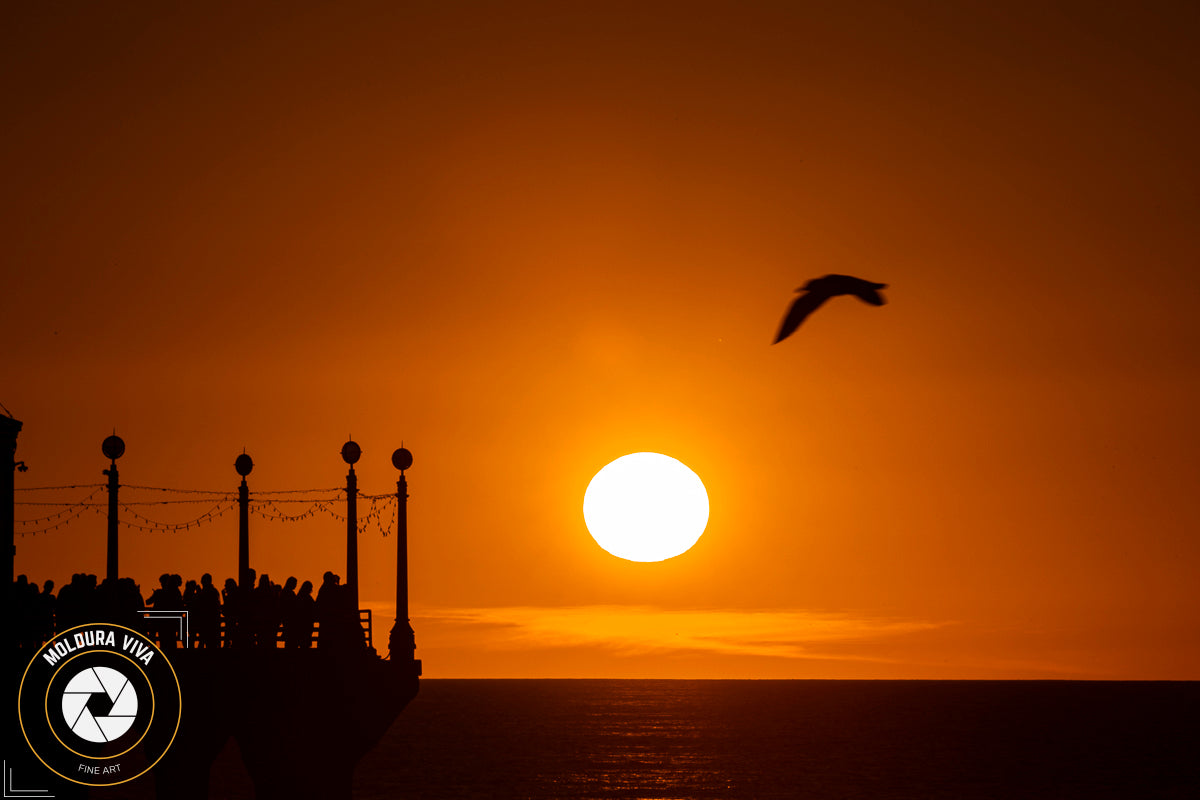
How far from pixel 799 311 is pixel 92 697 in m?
14.6

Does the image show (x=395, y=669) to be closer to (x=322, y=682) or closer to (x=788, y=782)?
(x=322, y=682)

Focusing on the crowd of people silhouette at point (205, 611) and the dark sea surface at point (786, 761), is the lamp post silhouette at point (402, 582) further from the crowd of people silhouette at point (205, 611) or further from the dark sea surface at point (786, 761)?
the dark sea surface at point (786, 761)

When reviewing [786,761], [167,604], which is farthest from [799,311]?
[786,761]

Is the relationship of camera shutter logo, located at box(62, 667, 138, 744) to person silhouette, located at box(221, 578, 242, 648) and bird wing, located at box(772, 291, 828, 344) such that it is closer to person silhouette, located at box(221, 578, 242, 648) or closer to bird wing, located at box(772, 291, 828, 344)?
person silhouette, located at box(221, 578, 242, 648)

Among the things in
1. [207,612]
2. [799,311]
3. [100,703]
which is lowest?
[100,703]

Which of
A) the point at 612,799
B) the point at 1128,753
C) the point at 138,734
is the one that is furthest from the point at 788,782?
the point at 138,734

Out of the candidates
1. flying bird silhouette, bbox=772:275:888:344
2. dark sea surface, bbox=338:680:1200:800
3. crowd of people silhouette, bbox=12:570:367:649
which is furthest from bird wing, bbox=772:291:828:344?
dark sea surface, bbox=338:680:1200:800

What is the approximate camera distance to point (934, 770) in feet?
378

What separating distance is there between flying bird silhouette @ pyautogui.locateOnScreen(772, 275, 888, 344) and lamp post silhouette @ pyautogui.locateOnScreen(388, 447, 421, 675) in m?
17.1

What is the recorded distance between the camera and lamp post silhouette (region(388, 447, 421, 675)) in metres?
35.4

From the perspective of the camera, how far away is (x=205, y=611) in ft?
95.0

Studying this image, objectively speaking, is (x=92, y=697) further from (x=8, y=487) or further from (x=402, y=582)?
(x=402, y=582)

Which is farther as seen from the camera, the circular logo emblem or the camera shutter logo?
the camera shutter logo

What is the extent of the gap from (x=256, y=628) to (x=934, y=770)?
93028mm
